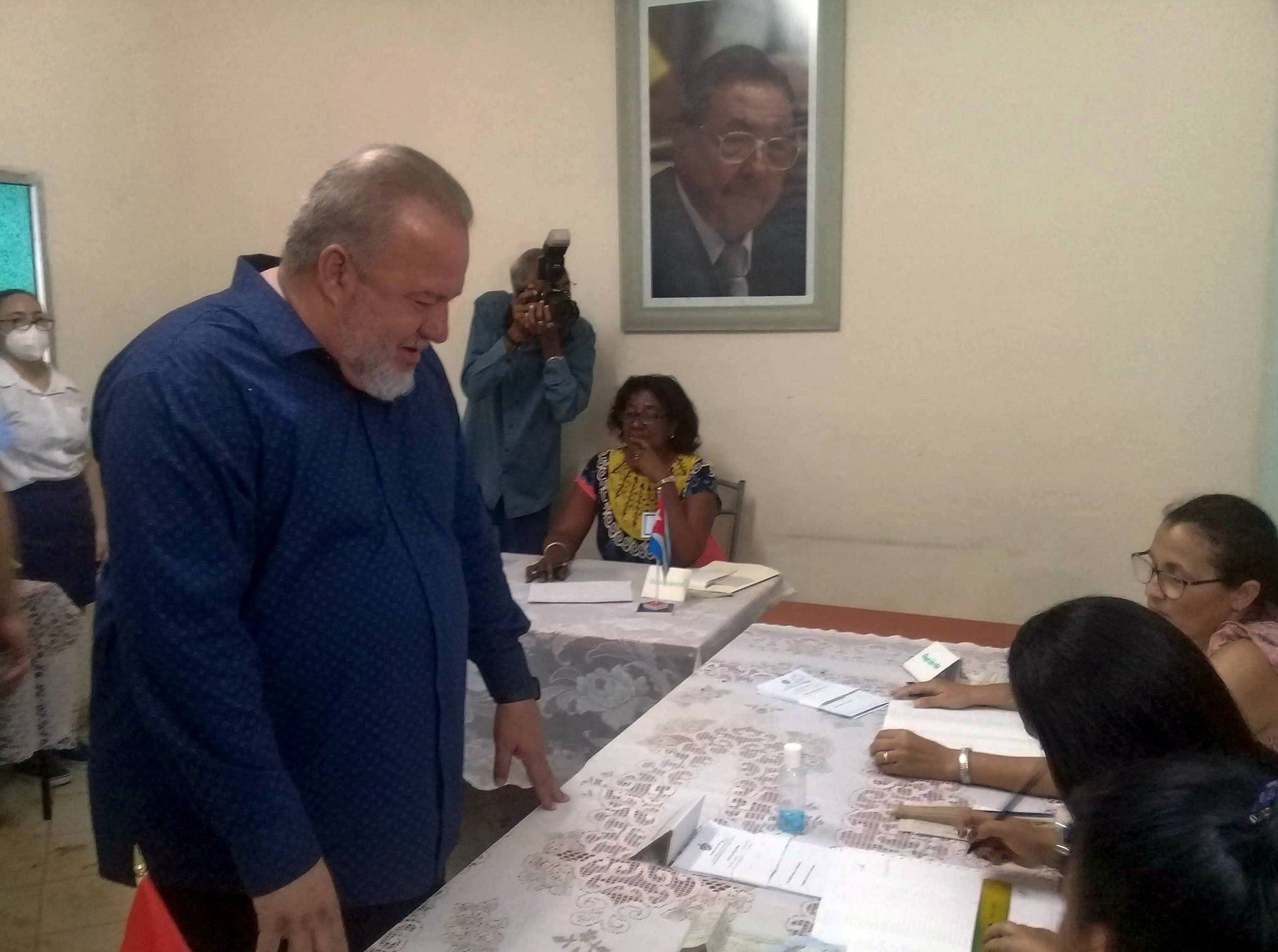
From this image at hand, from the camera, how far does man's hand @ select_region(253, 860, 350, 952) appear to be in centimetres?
103

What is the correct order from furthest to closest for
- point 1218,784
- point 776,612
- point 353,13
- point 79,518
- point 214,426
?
point 353,13
point 79,518
point 776,612
point 214,426
point 1218,784

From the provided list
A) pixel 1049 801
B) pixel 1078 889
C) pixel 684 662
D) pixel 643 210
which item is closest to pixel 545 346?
pixel 643 210

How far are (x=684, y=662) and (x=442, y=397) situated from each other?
3.12 ft

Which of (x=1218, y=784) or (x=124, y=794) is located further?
(x=124, y=794)

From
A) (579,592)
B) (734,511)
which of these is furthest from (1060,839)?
(734,511)

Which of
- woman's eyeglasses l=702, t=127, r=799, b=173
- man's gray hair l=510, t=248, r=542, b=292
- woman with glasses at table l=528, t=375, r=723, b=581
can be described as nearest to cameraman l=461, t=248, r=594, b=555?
man's gray hair l=510, t=248, r=542, b=292

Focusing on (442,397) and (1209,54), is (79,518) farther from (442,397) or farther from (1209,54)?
(1209,54)

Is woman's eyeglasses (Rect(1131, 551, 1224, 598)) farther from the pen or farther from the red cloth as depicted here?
the red cloth

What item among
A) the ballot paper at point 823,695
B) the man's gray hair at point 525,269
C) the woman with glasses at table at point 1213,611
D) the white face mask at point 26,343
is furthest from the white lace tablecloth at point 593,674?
the white face mask at point 26,343

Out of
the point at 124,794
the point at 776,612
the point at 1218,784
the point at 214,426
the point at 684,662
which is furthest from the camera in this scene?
the point at 776,612

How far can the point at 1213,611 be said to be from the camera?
165cm

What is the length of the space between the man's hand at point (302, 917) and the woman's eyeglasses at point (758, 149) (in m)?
2.81

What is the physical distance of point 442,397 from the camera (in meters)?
1.43

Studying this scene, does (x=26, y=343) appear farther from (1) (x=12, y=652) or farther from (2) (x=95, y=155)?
(1) (x=12, y=652)
